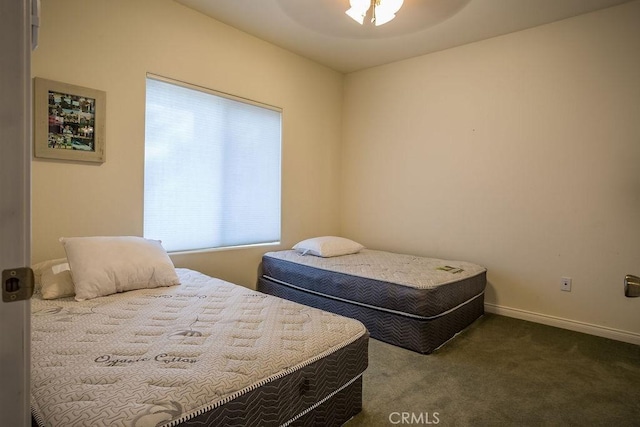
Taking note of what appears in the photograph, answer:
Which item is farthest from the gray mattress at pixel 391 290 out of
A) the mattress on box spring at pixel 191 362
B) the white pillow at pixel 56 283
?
the white pillow at pixel 56 283

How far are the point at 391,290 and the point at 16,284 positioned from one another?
7.32 feet

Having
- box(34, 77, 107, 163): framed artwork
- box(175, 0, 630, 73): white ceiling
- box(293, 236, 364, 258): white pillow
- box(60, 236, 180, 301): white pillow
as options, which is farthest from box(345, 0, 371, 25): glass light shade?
box(60, 236, 180, 301): white pillow

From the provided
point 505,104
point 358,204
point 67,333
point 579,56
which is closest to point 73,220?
point 67,333

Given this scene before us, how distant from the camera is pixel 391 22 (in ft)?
9.61

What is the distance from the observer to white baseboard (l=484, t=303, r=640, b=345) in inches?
104

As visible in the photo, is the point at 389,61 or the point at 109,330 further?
the point at 389,61

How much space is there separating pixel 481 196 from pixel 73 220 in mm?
3379

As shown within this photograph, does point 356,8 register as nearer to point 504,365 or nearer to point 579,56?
point 579,56

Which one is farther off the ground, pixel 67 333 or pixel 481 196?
pixel 481 196

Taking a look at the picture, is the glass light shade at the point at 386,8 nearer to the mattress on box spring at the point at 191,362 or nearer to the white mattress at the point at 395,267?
the white mattress at the point at 395,267

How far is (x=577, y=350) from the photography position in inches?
97.3

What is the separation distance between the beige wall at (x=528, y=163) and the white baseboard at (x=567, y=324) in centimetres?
1

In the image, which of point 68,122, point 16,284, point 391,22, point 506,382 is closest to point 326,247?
point 506,382

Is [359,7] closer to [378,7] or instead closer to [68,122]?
[378,7]
